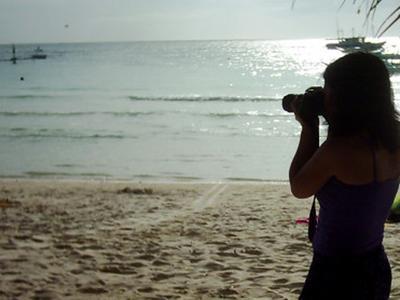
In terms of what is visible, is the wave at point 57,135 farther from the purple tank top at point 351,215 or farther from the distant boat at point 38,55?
the distant boat at point 38,55

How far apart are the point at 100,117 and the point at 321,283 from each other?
69.9ft

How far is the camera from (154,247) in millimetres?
5461

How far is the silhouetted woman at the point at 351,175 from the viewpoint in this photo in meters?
1.65

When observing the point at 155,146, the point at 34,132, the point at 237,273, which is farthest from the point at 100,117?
the point at 237,273

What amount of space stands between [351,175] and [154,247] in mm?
3967

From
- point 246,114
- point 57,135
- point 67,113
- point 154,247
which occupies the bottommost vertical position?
point 154,247

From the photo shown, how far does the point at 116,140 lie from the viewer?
16.8 meters

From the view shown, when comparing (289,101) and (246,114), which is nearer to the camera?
(289,101)

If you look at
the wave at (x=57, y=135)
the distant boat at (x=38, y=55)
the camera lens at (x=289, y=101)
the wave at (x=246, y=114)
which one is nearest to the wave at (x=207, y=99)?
the wave at (x=246, y=114)

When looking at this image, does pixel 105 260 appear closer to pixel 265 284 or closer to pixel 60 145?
pixel 265 284

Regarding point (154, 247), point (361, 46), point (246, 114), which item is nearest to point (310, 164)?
point (361, 46)

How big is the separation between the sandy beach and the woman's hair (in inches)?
107

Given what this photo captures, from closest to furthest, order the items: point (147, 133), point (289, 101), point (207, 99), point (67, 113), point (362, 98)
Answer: point (362, 98), point (289, 101), point (147, 133), point (67, 113), point (207, 99)

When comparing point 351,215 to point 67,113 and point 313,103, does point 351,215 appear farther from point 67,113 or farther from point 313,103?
point 67,113
